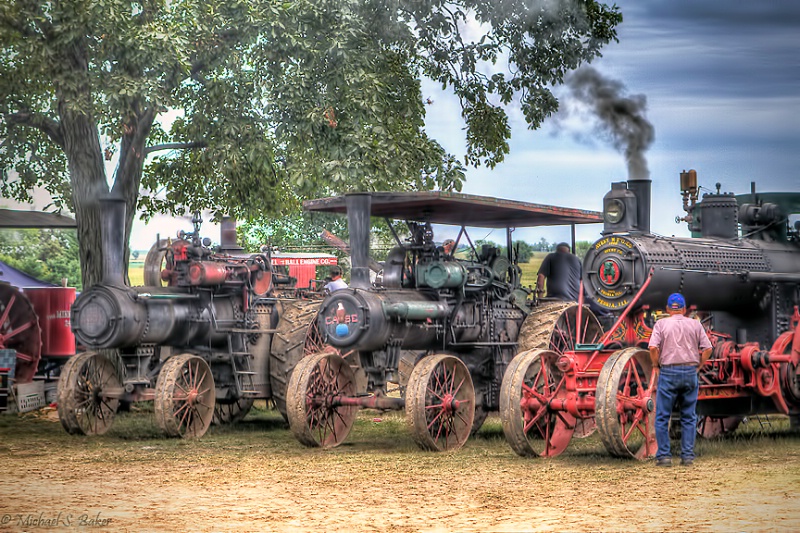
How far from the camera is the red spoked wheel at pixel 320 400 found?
10.6m

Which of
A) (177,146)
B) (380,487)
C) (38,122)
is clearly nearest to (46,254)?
(177,146)

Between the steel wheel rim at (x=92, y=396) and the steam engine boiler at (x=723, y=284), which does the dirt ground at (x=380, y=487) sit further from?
the steam engine boiler at (x=723, y=284)

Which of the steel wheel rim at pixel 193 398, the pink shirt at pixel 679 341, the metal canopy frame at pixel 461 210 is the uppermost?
the metal canopy frame at pixel 461 210

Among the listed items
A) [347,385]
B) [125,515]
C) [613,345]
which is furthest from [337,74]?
[125,515]

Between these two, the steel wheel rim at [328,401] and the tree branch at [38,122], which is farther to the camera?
the tree branch at [38,122]

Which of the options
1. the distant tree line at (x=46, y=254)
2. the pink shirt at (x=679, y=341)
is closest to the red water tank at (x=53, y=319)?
the pink shirt at (x=679, y=341)

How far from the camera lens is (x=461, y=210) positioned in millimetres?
11672

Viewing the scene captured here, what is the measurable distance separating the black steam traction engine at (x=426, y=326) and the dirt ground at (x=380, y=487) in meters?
0.42

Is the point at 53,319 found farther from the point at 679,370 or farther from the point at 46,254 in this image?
the point at 46,254

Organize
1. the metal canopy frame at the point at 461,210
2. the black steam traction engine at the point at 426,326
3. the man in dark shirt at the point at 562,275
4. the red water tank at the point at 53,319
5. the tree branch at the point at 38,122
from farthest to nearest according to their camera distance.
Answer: the tree branch at the point at 38,122 < the red water tank at the point at 53,319 < the man in dark shirt at the point at 562,275 < the metal canopy frame at the point at 461,210 < the black steam traction engine at the point at 426,326

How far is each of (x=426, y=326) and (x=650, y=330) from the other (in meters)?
2.11

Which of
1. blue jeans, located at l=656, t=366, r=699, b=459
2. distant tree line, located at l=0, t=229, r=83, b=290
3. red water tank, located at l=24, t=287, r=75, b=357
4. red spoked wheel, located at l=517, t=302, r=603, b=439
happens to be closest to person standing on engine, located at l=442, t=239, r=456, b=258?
red spoked wheel, located at l=517, t=302, r=603, b=439

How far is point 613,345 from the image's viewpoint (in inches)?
400

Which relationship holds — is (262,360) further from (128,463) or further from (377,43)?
(377,43)
